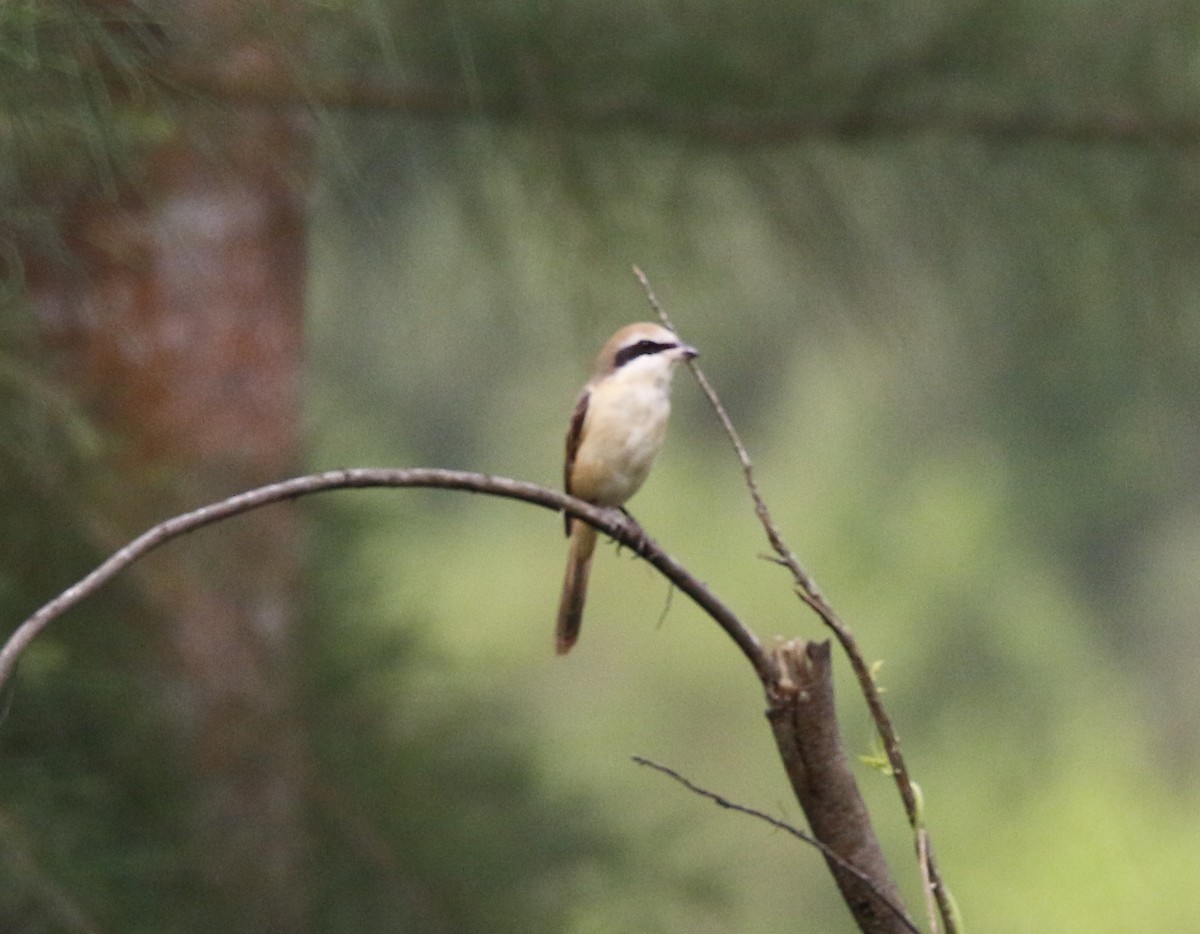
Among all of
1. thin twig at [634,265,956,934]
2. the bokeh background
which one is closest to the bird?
the bokeh background

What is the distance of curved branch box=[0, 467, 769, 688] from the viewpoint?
1421 millimetres

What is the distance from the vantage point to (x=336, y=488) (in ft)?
5.18

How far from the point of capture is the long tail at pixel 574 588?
2826 millimetres

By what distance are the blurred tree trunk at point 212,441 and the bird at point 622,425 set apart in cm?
90

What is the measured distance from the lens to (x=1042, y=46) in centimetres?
414

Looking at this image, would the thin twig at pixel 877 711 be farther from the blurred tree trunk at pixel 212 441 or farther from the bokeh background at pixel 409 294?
the blurred tree trunk at pixel 212 441

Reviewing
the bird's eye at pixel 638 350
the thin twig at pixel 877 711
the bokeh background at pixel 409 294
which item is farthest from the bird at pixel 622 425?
the thin twig at pixel 877 711

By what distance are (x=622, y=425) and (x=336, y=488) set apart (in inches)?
59.9

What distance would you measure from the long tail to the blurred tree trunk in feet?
3.08

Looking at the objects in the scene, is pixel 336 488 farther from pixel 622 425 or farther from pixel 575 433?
pixel 575 433

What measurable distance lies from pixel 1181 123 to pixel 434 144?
1.49 m

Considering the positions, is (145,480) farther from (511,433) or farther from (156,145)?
(511,433)

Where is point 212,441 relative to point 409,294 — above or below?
below

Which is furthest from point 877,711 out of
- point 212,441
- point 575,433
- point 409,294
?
point 409,294
